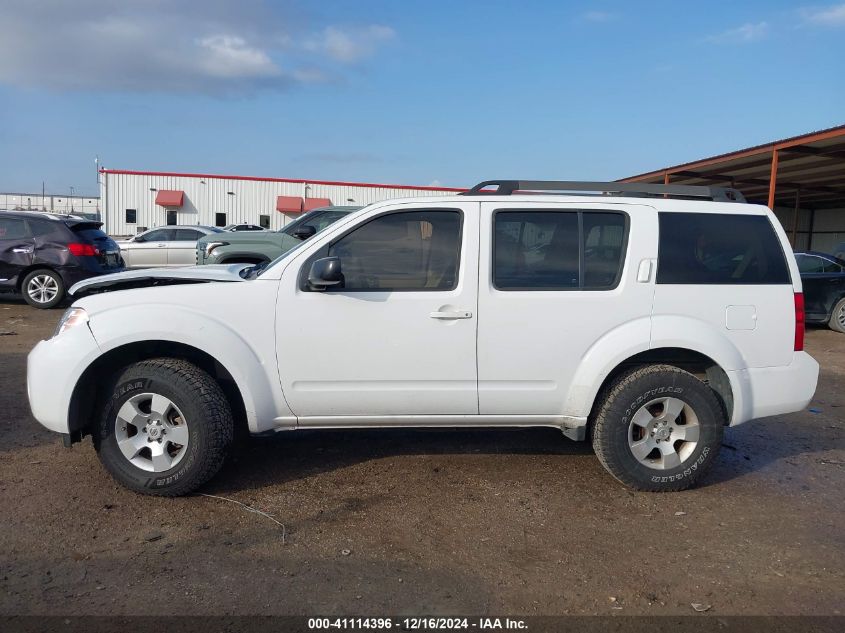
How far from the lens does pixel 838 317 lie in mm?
11977

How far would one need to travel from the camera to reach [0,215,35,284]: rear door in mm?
11992

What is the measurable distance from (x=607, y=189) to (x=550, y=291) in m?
0.91

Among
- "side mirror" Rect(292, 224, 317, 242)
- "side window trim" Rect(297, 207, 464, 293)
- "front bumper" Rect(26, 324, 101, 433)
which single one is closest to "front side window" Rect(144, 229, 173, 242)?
"side mirror" Rect(292, 224, 317, 242)

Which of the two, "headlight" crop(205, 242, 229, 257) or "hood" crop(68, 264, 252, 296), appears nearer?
"hood" crop(68, 264, 252, 296)

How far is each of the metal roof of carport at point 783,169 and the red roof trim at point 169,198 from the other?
27166 mm

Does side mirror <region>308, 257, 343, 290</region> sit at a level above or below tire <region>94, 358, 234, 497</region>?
above

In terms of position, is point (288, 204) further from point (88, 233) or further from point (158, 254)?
point (88, 233)

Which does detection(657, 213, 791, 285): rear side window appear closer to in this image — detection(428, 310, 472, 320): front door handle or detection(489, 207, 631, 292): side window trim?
detection(489, 207, 631, 292): side window trim

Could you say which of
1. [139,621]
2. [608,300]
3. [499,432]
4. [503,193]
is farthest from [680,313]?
[139,621]

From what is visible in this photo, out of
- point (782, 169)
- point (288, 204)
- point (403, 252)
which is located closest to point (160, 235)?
point (403, 252)

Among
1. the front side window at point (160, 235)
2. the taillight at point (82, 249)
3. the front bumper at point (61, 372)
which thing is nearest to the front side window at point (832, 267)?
the front bumper at point (61, 372)

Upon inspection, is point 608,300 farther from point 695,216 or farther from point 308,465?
point 308,465

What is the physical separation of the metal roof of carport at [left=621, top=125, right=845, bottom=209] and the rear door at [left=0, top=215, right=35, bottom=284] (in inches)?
594

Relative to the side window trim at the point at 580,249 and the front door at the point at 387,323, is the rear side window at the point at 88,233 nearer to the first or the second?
the front door at the point at 387,323
